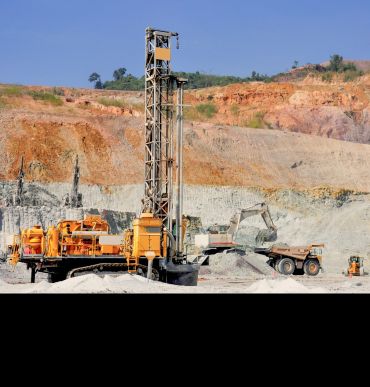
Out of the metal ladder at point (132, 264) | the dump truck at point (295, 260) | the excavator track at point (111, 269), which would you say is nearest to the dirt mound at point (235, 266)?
the dump truck at point (295, 260)

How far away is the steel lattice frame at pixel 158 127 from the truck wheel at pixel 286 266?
11298 mm

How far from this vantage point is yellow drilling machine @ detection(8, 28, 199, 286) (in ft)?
77.3

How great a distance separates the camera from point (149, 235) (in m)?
23.6

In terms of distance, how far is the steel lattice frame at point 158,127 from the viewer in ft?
84.8

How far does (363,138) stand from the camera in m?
90.4

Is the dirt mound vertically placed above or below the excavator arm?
below

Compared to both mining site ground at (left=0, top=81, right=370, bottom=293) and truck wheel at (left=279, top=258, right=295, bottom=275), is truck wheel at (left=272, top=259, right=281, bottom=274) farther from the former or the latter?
mining site ground at (left=0, top=81, right=370, bottom=293)

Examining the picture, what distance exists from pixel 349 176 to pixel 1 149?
2895 cm

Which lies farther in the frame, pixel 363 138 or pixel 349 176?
pixel 363 138

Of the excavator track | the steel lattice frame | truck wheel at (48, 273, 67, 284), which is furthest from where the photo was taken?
the steel lattice frame

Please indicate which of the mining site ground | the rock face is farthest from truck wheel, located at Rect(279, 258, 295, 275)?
the rock face
